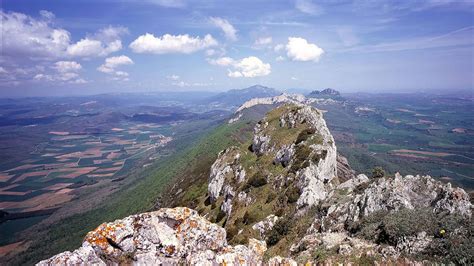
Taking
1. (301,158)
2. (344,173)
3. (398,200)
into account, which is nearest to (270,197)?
(301,158)

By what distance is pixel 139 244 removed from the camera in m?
17.8

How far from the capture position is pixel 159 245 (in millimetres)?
17938

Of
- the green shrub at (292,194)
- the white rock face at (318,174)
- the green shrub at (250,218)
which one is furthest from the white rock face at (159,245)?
the green shrub at (250,218)

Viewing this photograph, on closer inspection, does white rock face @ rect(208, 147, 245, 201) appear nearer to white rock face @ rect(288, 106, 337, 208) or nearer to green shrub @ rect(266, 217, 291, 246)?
white rock face @ rect(288, 106, 337, 208)

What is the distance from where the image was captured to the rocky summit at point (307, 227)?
1725 cm

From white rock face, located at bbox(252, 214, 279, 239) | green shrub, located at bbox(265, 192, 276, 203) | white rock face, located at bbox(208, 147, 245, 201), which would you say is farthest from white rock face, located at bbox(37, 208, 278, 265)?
white rock face, located at bbox(208, 147, 245, 201)

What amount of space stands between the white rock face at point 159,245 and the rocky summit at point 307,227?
Answer: 56mm

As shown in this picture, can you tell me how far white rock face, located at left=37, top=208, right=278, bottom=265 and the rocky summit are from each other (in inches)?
2.2

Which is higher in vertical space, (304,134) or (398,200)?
(304,134)

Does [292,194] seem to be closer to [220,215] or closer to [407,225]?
[220,215]

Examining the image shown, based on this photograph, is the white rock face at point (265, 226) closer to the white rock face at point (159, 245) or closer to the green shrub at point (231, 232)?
the green shrub at point (231, 232)

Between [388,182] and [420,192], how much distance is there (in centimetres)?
336

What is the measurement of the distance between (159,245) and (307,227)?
1973 centimetres

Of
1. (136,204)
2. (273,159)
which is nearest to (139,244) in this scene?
(273,159)
